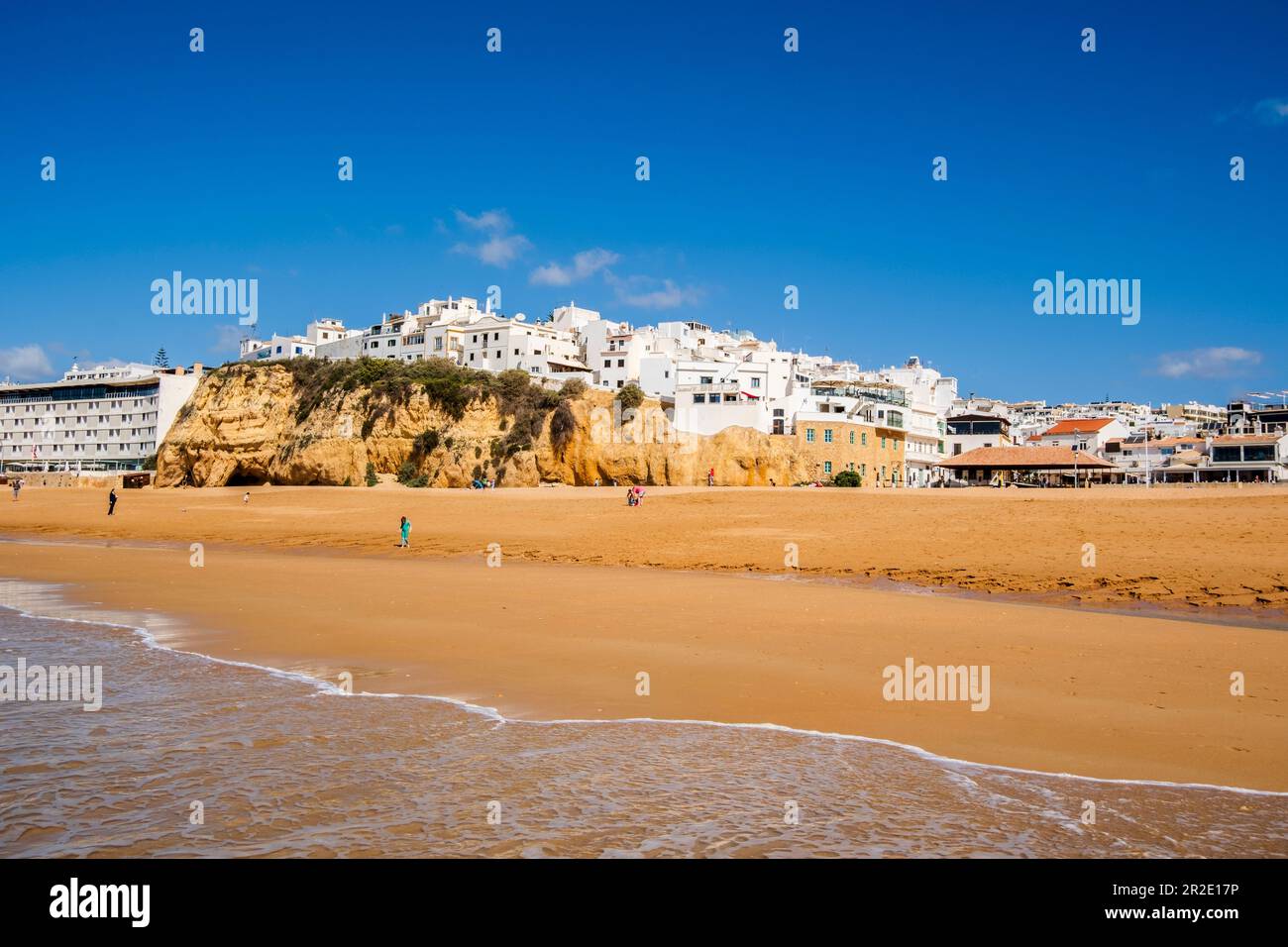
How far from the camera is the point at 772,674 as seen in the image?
10.1 meters

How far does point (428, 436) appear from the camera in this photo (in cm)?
6203

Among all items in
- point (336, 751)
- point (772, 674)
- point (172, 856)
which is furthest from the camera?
point (772, 674)

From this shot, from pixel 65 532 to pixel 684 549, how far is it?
2701 centimetres

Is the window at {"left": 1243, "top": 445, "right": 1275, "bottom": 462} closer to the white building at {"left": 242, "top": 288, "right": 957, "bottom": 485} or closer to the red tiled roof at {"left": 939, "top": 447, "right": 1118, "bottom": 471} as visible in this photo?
the red tiled roof at {"left": 939, "top": 447, "right": 1118, "bottom": 471}

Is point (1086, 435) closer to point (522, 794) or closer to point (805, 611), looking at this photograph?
point (805, 611)

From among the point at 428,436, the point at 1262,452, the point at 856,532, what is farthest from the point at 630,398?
the point at 1262,452

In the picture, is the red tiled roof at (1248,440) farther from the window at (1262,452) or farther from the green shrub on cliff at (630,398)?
the green shrub on cliff at (630,398)

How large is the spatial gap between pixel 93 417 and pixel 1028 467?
3886 inches

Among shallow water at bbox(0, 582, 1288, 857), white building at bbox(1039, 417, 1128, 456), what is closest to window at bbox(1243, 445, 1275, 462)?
white building at bbox(1039, 417, 1128, 456)

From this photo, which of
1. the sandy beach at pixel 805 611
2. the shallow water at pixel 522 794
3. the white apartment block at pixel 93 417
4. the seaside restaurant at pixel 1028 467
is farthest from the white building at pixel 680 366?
the shallow water at pixel 522 794

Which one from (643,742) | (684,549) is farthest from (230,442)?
(643,742)

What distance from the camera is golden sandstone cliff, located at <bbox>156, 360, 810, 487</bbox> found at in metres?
56.2

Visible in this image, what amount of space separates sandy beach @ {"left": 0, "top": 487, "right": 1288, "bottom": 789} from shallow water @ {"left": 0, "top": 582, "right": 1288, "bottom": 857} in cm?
73

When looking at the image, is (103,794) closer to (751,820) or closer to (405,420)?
(751,820)
